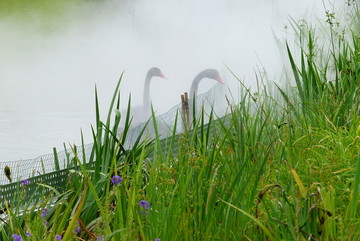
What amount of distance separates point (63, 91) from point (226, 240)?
15.9m

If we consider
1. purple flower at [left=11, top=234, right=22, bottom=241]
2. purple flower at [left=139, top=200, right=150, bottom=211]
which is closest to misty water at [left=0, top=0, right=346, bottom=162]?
purple flower at [left=139, top=200, right=150, bottom=211]

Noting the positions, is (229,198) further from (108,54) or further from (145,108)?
(108,54)

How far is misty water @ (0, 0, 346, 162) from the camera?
44.3ft

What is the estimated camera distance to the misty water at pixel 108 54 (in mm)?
13500

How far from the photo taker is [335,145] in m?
2.06

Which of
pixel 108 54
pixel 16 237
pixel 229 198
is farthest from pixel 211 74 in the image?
pixel 108 54

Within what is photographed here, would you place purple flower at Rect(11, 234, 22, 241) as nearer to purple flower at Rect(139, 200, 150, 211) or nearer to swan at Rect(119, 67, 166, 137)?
purple flower at Rect(139, 200, 150, 211)

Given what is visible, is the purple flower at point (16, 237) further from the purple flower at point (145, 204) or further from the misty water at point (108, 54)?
the misty water at point (108, 54)

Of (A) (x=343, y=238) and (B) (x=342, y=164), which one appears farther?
(B) (x=342, y=164)

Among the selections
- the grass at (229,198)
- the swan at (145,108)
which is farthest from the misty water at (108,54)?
the grass at (229,198)

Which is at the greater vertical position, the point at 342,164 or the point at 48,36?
the point at 48,36

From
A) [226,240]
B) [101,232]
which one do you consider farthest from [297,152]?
[101,232]

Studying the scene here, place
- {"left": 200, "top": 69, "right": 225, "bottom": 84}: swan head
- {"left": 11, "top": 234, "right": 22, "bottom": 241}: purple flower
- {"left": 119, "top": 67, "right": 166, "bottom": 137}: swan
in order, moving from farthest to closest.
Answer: {"left": 200, "top": 69, "right": 225, "bottom": 84}: swan head → {"left": 119, "top": 67, "right": 166, "bottom": 137}: swan → {"left": 11, "top": 234, "right": 22, "bottom": 241}: purple flower

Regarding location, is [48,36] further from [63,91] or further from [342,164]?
[342,164]
